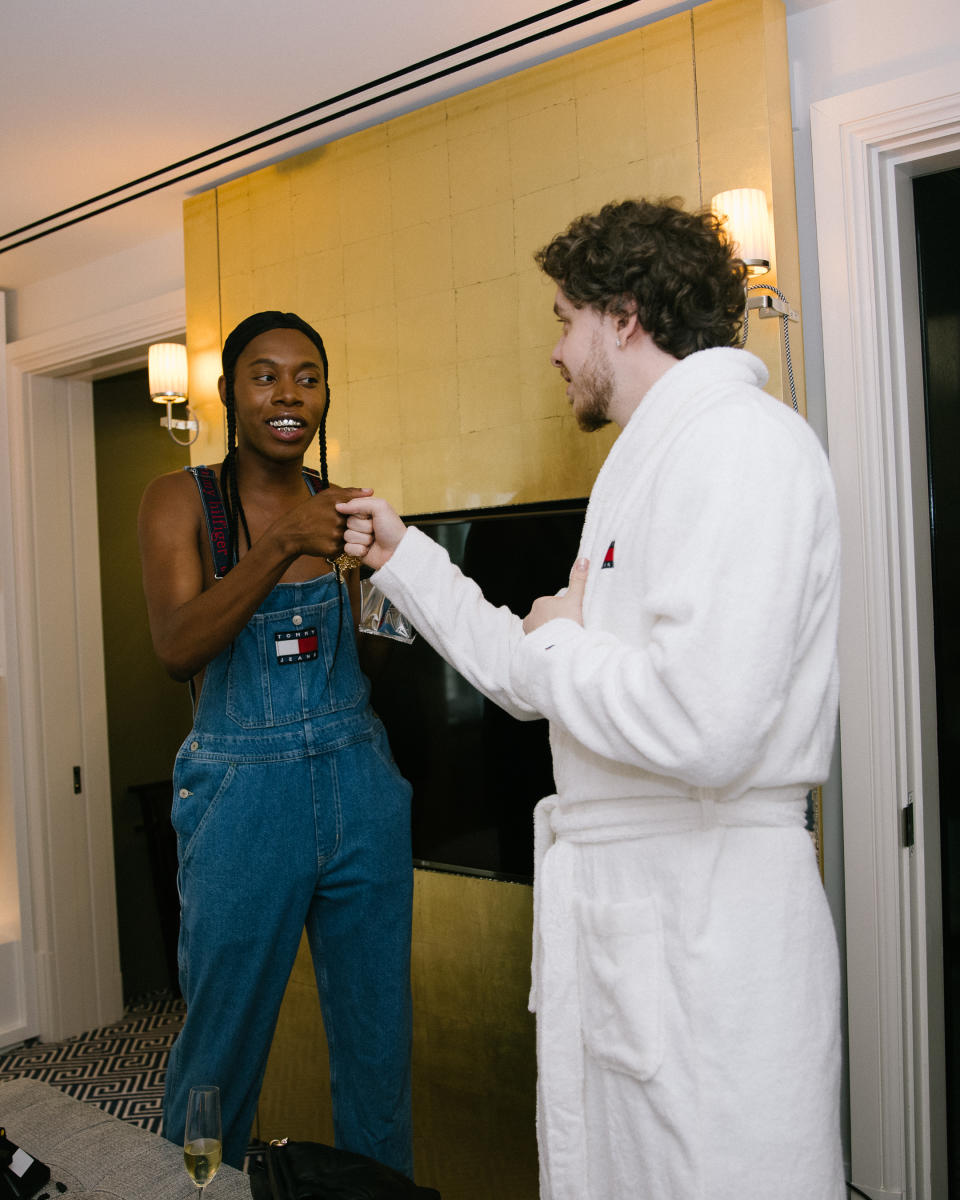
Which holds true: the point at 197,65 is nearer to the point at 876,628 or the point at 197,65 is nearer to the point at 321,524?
the point at 321,524

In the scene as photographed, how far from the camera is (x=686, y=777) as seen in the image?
4.13 ft

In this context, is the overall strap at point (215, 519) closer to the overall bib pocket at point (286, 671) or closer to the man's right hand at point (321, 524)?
the overall bib pocket at point (286, 671)

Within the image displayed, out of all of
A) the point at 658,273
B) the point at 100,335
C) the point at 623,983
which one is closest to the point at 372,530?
the point at 658,273

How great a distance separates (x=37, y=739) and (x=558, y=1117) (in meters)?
3.40

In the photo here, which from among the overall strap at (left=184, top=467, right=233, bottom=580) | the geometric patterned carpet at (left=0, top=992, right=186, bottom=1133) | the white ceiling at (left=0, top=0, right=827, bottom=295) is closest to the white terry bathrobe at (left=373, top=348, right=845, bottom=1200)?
the overall strap at (left=184, top=467, right=233, bottom=580)

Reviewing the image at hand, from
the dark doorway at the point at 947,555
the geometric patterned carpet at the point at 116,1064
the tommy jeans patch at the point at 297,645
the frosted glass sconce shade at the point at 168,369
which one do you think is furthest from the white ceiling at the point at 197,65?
the geometric patterned carpet at the point at 116,1064

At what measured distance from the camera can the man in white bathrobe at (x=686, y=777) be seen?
1227mm

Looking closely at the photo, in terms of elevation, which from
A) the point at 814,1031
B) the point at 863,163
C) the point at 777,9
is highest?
the point at 777,9

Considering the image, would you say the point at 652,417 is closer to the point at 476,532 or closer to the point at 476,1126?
the point at 476,532

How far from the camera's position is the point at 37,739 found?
4207mm

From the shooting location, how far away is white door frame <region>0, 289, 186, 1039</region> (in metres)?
4.18

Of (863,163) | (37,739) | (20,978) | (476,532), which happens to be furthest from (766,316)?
(20,978)

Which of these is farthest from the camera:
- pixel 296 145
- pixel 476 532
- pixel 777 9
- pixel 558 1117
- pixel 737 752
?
pixel 296 145

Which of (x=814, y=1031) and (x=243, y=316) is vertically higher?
(x=243, y=316)
